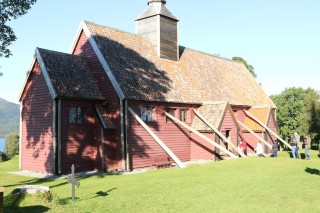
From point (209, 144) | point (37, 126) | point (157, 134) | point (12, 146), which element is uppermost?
point (37, 126)

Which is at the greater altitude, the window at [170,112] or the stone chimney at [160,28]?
the stone chimney at [160,28]

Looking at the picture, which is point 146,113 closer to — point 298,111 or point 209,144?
point 209,144

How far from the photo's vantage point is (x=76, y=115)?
2292cm

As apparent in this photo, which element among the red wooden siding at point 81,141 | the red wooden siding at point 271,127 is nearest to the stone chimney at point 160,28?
the red wooden siding at point 81,141

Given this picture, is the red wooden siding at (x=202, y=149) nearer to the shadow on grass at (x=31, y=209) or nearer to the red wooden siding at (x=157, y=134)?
the red wooden siding at (x=157, y=134)

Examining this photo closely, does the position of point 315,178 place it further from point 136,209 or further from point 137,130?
point 137,130

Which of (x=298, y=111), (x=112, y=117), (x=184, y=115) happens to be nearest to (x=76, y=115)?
(x=112, y=117)

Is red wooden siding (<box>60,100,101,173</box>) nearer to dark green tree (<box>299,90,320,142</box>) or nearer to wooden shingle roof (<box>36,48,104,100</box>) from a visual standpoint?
wooden shingle roof (<box>36,48,104,100</box>)

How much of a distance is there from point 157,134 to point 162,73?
5.46 meters

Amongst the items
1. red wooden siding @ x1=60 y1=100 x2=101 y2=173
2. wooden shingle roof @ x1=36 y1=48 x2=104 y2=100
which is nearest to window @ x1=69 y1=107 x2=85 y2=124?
red wooden siding @ x1=60 y1=100 x2=101 y2=173

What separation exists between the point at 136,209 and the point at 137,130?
1260cm

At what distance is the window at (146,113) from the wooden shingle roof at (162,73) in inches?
33.1

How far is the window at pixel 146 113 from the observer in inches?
981

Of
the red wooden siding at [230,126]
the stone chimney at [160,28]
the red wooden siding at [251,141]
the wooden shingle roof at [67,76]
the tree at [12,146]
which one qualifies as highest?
the stone chimney at [160,28]
